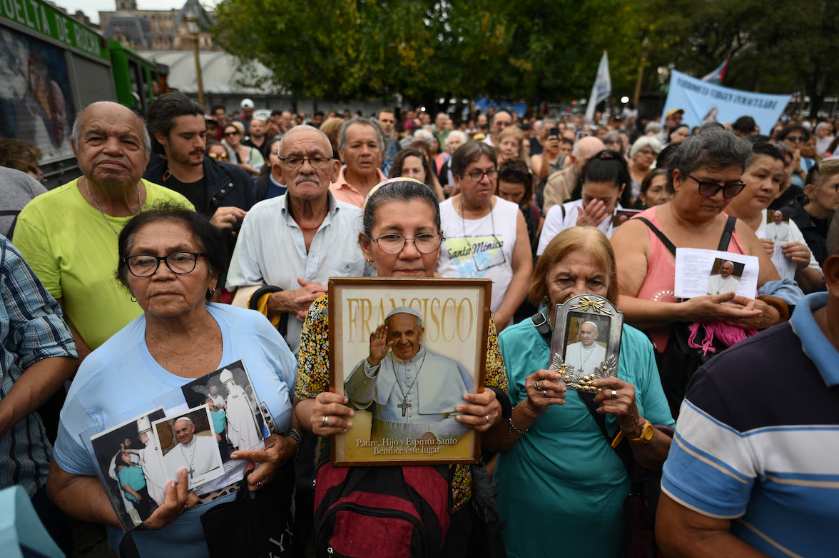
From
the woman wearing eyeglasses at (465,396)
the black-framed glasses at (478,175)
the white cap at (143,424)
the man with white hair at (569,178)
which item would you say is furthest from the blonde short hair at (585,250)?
the man with white hair at (569,178)

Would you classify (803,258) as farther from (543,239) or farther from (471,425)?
(471,425)

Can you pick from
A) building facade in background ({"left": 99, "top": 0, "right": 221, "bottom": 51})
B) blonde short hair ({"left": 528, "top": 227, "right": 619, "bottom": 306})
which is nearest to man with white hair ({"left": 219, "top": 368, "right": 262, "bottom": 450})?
blonde short hair ({"left": 528, "top": 227, "right": 619, "bottom": 306})

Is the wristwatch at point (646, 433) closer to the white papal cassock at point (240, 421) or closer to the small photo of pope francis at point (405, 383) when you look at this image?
the small photo of pope francis at point (405, 383)

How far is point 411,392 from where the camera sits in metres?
1.69

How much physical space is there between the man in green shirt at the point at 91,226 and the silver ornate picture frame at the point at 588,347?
82.2 inches

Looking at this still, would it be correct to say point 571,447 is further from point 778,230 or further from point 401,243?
point 778,230

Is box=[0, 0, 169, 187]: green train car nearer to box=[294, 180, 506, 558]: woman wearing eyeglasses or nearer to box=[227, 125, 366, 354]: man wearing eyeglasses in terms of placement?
box=[227, 125, 366, 354]: man wearing eyeglasses

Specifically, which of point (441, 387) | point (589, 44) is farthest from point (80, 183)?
point (589, 44)

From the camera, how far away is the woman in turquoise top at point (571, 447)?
2066mm

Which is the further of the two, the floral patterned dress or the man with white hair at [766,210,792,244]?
the man with white hair at [766,210,792,244]

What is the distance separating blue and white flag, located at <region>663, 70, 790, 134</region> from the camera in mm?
10250

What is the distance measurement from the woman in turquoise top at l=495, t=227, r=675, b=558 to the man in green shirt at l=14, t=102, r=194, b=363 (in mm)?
1975

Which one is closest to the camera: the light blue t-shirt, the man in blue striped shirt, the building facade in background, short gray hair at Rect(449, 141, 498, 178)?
the light blue t-shirt

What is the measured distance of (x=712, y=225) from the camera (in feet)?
9.32
